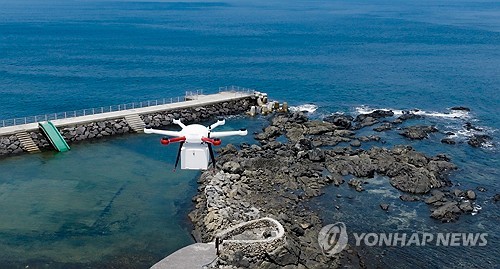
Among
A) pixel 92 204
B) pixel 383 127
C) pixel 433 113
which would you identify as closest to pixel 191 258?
pixel 92 204

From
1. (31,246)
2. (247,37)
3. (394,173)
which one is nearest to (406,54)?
(247,37)

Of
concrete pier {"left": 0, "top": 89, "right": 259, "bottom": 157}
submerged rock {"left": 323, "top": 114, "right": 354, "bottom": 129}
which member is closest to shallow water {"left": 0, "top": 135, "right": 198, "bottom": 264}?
concrete pier {"left": 0, "top": 89, "right": 259, "bottom": 157}

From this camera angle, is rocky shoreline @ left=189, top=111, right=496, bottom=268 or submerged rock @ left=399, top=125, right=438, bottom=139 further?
submerged rock @ left=399, top=125, right=438, bottom=139

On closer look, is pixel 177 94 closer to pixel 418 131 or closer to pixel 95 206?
pixel 418 131

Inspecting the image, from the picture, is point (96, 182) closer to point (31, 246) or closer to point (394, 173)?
point (31, 246)

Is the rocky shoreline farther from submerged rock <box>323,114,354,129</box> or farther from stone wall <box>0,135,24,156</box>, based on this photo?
stone wall <box>0,135,24,156</box>
